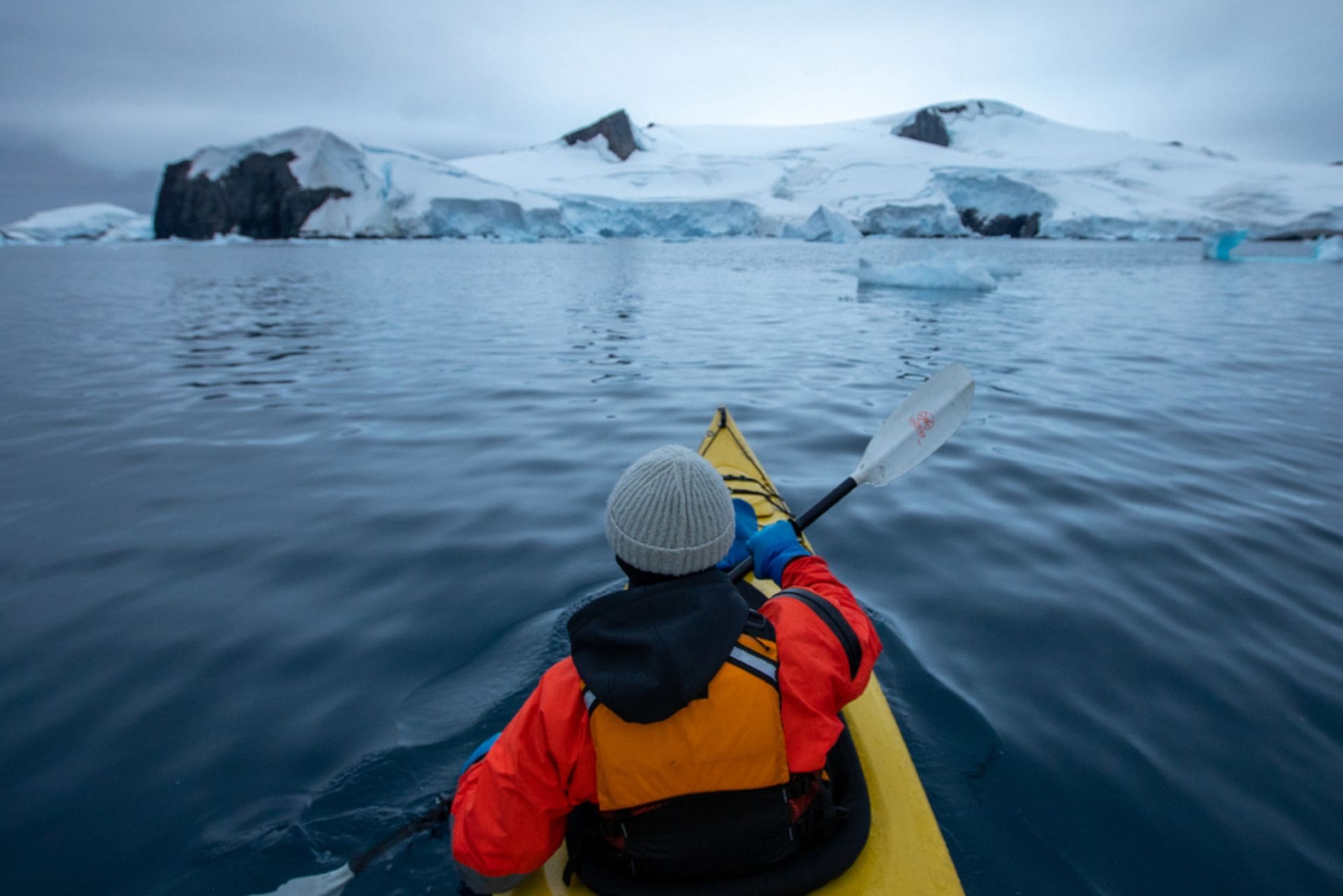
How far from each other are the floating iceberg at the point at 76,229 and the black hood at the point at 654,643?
3078 inches

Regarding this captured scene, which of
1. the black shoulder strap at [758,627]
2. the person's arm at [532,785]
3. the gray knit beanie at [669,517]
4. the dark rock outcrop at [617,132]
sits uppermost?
the dark rock outcrop at [617,132]

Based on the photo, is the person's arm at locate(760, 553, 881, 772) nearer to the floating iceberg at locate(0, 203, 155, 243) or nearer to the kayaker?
the kayaker

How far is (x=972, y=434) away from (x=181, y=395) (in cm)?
677

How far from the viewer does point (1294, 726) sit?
2258 millimetres

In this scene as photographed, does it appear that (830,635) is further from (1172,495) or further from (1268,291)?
(1268,291)

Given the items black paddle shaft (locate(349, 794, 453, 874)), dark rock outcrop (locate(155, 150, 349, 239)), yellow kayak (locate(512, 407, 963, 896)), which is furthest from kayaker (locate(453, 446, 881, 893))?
dark rock outcrop (locate(155, 150, 349, 239))

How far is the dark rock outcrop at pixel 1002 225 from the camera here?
53.5 m

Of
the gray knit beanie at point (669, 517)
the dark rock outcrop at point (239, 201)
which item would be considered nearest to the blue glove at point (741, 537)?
the gray knit beanie at point (669, 517)

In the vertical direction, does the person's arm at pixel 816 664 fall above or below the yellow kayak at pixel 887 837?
above

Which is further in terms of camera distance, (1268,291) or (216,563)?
(1268,291)

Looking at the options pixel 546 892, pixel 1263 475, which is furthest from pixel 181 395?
pixel 1263 475

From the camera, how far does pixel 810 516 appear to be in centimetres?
276

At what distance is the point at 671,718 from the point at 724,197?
59586mm

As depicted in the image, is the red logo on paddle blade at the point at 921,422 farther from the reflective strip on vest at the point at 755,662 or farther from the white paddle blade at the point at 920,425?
the reflective strip on vest at the point at 755,662
